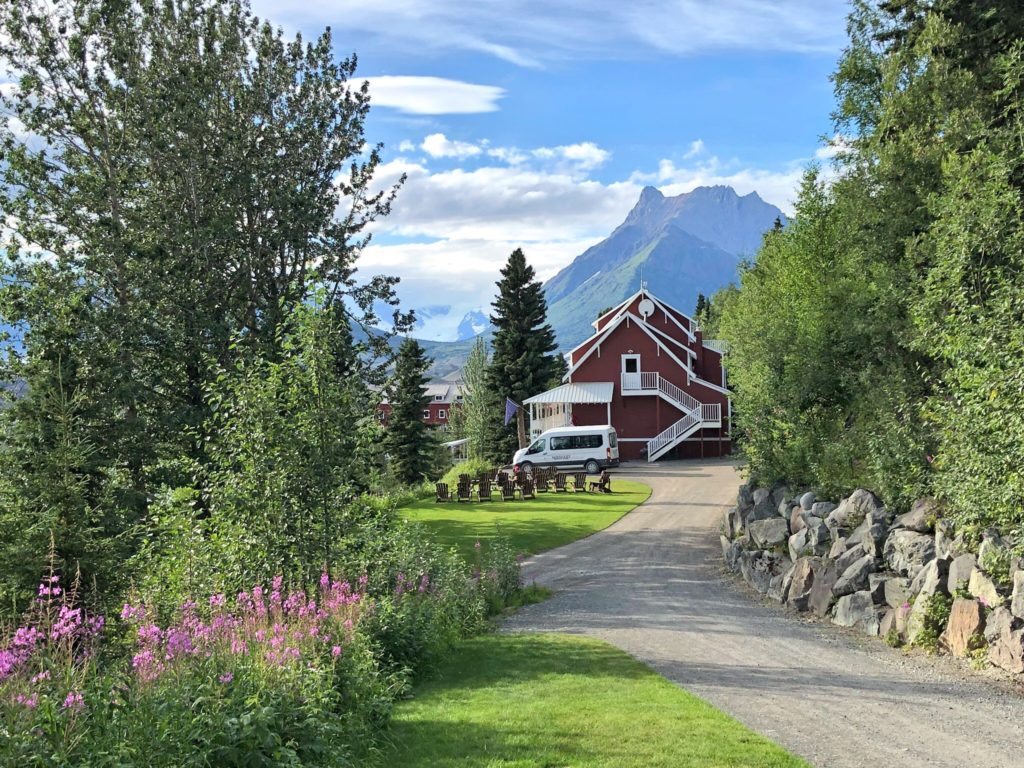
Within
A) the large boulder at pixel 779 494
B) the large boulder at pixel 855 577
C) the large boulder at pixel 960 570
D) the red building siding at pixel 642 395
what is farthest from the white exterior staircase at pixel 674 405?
the large boulder at pixel 960 570

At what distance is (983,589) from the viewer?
33.3 feet

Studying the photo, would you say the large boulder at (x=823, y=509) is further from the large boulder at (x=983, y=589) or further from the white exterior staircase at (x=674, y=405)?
the white exterior staircase at (x=674, y=405)

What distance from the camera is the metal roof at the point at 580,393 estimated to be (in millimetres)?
47250

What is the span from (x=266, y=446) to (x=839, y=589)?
9.92 m

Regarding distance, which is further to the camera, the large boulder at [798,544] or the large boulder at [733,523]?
the large boulder at [733,523]

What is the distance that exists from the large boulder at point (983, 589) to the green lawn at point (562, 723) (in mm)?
4423

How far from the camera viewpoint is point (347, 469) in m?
9.83

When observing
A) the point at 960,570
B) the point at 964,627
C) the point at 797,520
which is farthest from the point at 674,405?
the point at 964,627

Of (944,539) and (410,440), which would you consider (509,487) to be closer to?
(410,440)

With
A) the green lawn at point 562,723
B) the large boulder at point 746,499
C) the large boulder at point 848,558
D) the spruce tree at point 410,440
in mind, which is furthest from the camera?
the spruce tree at point 410,440

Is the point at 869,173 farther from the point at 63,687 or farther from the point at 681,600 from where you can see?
the point at 63,687

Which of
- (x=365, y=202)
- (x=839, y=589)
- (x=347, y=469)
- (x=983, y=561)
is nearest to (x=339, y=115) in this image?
(x=365, y=202)

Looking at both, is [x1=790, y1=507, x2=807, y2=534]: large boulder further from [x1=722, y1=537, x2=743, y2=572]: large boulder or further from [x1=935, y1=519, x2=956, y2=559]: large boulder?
[x1=935, y1=519, x2=956, y2=559]: large boulder

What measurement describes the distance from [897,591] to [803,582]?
2381 mm
